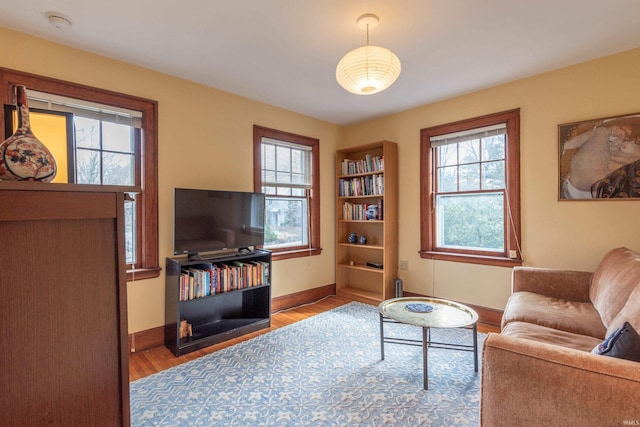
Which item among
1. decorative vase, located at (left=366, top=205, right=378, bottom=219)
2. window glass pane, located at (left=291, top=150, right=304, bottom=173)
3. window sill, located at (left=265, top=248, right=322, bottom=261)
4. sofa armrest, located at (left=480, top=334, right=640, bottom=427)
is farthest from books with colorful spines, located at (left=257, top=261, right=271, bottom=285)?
sofa armrest, located at (left=480, top=334, right=640, bottom=427)

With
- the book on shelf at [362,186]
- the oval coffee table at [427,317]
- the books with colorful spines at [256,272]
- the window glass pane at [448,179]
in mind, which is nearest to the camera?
the oval coffee table at [427,317]

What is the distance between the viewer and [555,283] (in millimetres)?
2535

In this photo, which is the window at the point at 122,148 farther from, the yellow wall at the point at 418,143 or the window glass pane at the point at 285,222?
the window glass pane at the point at 285,222

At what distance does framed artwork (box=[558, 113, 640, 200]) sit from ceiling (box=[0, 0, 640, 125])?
0.61m

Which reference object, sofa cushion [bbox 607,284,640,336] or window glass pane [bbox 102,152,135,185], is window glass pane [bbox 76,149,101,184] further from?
sofa cushion [bbox 607,284,640,336]

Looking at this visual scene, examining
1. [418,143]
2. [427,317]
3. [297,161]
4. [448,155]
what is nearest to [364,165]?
[418,143]

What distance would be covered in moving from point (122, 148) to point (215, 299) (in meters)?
1.66

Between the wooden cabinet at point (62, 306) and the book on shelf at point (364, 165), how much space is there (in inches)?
136

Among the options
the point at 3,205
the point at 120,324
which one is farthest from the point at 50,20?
the point at 120,324

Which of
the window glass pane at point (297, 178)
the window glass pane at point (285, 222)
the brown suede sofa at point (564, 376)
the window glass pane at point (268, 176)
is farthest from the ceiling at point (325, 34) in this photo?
the brown suede sofa at point (564, 376)

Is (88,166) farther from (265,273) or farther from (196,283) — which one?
(265,273)

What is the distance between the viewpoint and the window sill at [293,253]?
12.2 ft

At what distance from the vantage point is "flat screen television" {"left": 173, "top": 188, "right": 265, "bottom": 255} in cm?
275

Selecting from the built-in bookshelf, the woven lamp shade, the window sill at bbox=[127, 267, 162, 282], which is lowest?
the built-in bookshelf
